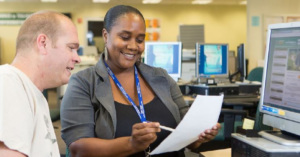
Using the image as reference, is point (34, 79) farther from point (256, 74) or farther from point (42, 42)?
point (256, 74)

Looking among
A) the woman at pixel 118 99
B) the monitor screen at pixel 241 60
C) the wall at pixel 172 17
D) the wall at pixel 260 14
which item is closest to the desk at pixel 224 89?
the monitor screen at pixel 241 60

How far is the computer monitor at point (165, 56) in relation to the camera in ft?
13.8

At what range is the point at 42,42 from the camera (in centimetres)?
103

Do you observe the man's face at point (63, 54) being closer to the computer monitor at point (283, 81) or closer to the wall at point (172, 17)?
the computer monitor at point (283, 81)

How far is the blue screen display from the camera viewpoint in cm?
420

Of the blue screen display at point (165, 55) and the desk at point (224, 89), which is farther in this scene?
the blue screen display at point (165, 55)

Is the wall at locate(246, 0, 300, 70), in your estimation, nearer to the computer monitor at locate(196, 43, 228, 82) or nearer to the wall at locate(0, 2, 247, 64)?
the wall at locate(0, 2, 247, 64)

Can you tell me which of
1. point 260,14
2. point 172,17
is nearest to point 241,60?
point 260,14

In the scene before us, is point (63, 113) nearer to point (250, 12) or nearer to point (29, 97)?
point (29, 97)

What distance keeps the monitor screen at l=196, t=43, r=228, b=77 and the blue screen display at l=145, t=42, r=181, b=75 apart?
9.0 inches

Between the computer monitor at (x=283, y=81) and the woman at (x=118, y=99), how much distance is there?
26 cm

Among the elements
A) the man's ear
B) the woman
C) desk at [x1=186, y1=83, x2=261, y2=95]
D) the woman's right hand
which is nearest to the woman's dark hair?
the woman

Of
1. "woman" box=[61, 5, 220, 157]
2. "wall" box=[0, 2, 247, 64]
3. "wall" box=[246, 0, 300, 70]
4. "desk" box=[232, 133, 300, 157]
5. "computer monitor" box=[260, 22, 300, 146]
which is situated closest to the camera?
"desk" box=[232, 133, 300, 157]

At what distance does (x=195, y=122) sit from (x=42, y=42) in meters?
0.64
